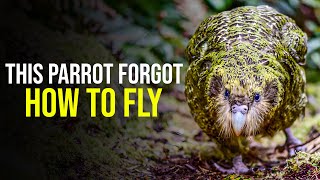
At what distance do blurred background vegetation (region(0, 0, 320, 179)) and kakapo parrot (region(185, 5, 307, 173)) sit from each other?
0.53 metres

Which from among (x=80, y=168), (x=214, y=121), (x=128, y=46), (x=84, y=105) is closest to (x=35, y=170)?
(x=80, y=168)

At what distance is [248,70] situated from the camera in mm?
3754

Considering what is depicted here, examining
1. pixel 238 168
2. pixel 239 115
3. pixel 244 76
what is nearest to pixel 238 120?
pixel 239 115

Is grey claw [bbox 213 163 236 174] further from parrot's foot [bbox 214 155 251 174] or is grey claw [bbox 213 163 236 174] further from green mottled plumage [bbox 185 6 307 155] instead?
green mottled plumage [bbox 185 6 307 155]

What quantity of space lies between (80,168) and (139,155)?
52cm

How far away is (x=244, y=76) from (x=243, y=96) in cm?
12

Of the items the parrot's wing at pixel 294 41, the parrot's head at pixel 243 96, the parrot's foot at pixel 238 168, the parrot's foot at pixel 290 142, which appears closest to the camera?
the parrot's head at pixel 243 96

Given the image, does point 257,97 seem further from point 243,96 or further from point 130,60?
point 130,60

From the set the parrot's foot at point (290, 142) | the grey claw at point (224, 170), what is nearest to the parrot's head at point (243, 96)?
the grey claw at point (224, 170)

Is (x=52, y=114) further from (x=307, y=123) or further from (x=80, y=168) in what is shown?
(x=307, y=123)

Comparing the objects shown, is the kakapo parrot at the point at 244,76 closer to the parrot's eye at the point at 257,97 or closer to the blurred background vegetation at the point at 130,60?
the parrot's eye at the point at 257,97

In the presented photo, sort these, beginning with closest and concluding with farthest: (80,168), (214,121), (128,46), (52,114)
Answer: (214,121), (80,168), (52,114), (128,46)

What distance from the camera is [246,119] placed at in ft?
12.3

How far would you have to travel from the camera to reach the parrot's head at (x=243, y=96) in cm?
369
